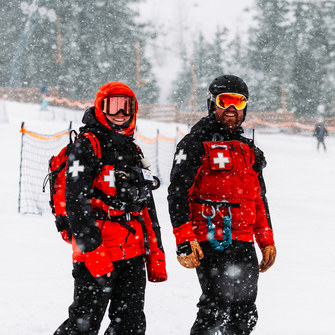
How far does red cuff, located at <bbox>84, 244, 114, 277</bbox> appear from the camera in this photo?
287 centimetres

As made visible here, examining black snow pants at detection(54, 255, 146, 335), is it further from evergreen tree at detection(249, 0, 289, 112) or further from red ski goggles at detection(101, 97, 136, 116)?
evergreen tree at detection(249, 0, 289, 112)

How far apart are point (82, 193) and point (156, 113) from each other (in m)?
41.8

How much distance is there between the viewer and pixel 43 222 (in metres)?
9.59


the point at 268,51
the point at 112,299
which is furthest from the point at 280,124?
the point at 112,299

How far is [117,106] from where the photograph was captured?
318 centimetres

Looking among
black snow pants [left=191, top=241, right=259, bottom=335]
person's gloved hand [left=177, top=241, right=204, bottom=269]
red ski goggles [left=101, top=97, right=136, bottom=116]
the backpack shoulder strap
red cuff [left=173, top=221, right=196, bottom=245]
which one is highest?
red ski goggles [left=101, top=97, right=136, bottom=116]

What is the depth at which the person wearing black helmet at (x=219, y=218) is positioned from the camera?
330cm

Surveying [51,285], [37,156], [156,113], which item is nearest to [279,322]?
[51,285]

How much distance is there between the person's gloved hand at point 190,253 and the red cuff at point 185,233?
3 centimetres

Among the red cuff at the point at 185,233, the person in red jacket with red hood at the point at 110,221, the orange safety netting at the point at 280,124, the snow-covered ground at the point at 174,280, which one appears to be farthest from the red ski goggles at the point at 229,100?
the orange safety netting at the point at 280,124

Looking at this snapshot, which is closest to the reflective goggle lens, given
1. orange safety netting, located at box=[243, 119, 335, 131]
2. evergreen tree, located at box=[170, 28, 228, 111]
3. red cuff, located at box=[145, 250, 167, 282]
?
red cuff, located at box=[145, 250, 167, 282]

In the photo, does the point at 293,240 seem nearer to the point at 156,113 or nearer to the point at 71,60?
the point at 156,113

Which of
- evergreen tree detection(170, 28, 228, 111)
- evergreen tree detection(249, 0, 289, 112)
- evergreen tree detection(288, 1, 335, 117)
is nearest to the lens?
evergreen tree detection(288, 1, 335, 117)

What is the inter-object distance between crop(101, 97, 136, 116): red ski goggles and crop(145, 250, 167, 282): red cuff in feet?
2.92
